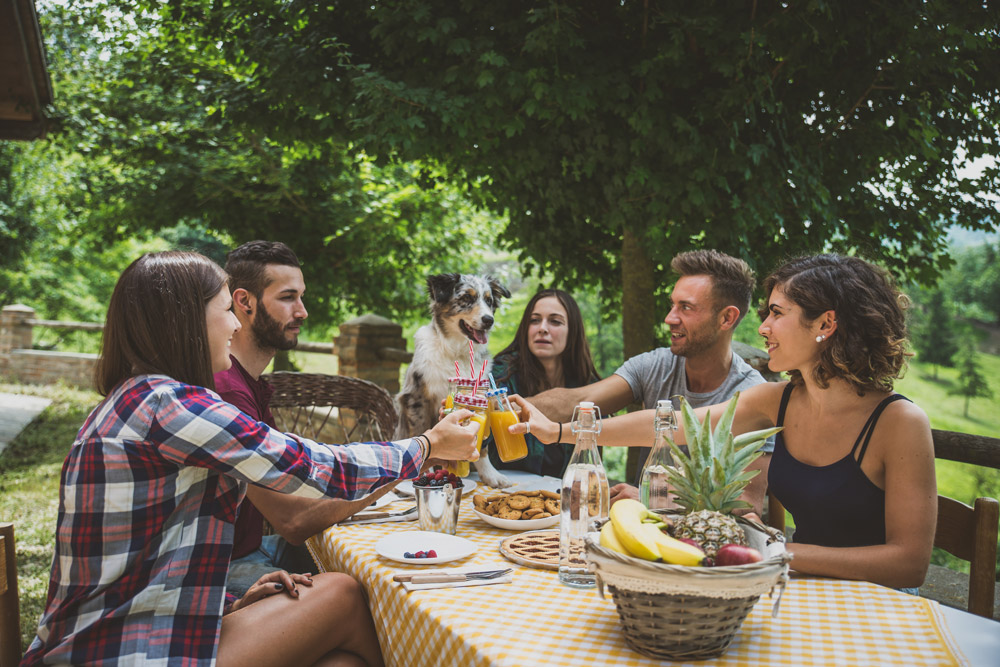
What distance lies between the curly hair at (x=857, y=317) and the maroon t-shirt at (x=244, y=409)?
1805 mm

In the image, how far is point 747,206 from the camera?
3.72 m

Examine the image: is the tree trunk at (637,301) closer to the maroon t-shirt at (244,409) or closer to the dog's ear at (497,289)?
the dog's ear at (497,289)

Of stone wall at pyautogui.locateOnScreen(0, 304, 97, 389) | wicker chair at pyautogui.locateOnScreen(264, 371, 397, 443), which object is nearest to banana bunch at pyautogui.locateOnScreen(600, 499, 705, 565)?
wicker chair at pyautogui.locateOnScreen(264, 371, 397, 443)

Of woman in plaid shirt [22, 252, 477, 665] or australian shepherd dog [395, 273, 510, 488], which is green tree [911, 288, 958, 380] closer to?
australian shepherd dog [395, 273, 510, 488]

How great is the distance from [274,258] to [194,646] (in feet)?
5.62

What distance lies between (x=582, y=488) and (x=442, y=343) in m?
1.98

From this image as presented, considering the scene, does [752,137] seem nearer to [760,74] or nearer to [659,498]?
[760,74]

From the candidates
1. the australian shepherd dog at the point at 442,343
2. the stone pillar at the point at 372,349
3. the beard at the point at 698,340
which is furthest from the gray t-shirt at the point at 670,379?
the stone pillar at the point at 372,349

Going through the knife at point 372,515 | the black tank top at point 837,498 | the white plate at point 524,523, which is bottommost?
the knife at point 372,515

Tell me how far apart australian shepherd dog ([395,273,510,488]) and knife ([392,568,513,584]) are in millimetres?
1742

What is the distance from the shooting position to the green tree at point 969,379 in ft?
45.5

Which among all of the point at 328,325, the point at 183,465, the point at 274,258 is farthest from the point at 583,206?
the point at 328,325

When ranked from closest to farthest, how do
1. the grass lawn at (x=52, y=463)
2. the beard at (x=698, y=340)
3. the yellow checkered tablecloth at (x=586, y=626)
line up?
1. the yellow checkered tablecloth at (x=586, y=626)
2. the beard at (x=698, y=340)
3. the grass lawn at (x=52, y=463)

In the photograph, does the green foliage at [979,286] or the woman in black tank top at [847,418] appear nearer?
the woman in black tank top at [847,418]
